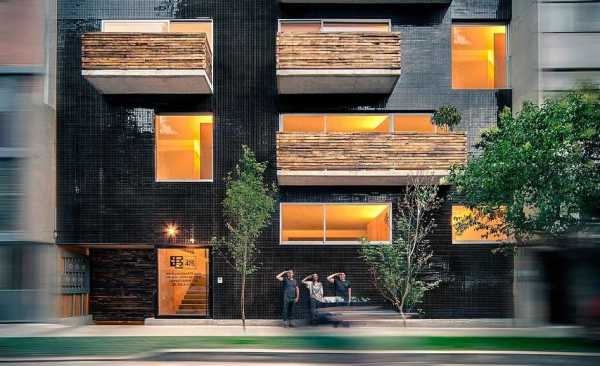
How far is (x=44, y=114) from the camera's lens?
24.4 metres

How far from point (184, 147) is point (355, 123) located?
229 inches

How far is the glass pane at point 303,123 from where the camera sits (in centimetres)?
2598

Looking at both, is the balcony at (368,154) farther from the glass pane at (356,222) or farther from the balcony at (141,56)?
the balcony at (141,56)

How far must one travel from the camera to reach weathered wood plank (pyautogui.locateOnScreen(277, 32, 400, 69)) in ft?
78.6

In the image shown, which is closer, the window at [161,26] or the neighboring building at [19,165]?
the neighboring building at [19,165]

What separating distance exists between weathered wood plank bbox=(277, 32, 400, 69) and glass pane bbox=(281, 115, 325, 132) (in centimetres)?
251

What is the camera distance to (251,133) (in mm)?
25969

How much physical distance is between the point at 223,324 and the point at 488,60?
12.7 metres

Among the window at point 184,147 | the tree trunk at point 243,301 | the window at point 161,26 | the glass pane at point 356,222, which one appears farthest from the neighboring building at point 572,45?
the window at point 161,26

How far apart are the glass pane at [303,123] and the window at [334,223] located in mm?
2530

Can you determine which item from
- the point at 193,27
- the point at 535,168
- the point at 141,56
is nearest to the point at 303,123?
the point at 193,27

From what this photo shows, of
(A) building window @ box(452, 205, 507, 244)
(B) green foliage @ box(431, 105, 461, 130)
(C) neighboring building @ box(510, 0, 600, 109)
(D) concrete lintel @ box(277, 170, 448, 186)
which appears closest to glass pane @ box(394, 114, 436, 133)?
(B) green foliage @ box(431, 105, 461, 130)

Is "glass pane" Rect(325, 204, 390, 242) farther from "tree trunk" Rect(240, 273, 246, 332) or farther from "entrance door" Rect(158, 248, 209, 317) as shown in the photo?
"entrance door" Rect(158, 248, 209, 317)

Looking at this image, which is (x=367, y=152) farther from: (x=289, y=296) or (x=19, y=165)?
(x=19, y=165)
